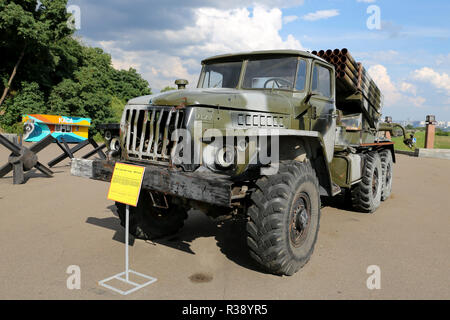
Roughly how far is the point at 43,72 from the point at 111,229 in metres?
23.0

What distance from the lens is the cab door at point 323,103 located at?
5133 mm

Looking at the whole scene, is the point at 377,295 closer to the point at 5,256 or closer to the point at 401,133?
the point at 5,256

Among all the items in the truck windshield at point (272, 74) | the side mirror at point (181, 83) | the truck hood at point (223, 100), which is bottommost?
the truck hood at point (223, 100)

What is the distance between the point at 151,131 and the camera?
4.04m

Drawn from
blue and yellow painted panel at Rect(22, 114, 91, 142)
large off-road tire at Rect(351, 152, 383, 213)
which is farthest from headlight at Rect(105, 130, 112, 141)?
blue and yellow painted panel at Rect(22, 114, 91, 142)

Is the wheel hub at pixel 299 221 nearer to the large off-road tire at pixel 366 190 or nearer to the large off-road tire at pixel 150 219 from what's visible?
the large off-road tire at pixel 150 219

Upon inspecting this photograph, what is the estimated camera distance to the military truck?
3652mm

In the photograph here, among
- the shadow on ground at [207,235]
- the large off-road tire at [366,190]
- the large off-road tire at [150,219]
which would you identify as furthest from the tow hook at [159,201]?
the large off-road tire at [366,190]

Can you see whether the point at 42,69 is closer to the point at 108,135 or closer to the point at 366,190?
the point at 108,135

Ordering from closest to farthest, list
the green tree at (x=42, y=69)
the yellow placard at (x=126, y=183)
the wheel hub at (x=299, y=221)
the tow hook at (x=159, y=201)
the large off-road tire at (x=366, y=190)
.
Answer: the yellow placard at (x=126, y=183), the wheel hub at (x=299, y=221), the tow hook at (x=159, y=201), the large off-road tire at (x=366, y=190), the green tree at (x=42, y=69)

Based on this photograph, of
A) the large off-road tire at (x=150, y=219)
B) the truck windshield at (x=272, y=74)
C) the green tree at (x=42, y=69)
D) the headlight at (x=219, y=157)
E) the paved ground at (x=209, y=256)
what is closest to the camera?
the paved ground at (x=209, y=256)

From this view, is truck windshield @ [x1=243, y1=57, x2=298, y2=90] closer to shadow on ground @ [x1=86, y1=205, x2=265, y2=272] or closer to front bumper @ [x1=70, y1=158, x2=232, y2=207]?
front bumper @ [x1=70, y1=158, x2=232, y2=207]

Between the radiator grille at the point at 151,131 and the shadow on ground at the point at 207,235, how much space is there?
140 centimetres
